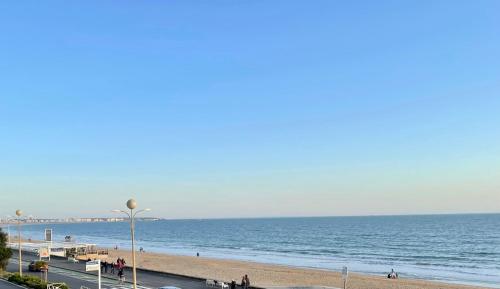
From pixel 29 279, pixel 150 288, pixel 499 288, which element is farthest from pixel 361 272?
pixel 29 279

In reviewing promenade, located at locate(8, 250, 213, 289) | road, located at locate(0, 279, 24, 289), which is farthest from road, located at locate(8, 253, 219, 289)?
road, located at locate(0, 279, 24, 289)

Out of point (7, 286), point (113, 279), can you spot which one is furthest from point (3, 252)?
point (7, 286)

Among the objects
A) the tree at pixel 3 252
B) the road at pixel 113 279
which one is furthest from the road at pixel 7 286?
the tree at pixel 3 252

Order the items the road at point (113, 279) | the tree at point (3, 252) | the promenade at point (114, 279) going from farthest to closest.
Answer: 1. the tree at point (3, 252)
2. the promenade at point (114, 279)
3. the road at point (113, 279)

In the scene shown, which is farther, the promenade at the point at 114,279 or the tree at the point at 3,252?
the tree at the point at 3,252

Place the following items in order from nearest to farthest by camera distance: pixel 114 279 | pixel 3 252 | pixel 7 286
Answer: pixel 7 286
pixel 3 252
pixel 114 279

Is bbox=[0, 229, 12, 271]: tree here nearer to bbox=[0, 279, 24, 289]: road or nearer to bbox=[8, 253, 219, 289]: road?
bbox=[8, 253, 219, 289]: road

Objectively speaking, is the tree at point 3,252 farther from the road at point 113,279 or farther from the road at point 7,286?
the road at point 7,286

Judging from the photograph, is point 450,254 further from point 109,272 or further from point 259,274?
point 109,272

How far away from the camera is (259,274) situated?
5138cm

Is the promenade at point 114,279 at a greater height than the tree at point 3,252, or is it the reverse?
the tree at point 3,252

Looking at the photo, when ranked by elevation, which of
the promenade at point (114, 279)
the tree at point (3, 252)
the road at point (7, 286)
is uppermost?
the tree at point (3, 252)

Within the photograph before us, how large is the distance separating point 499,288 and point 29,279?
123 ft

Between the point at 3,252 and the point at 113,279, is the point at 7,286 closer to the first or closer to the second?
the point at 3,252
